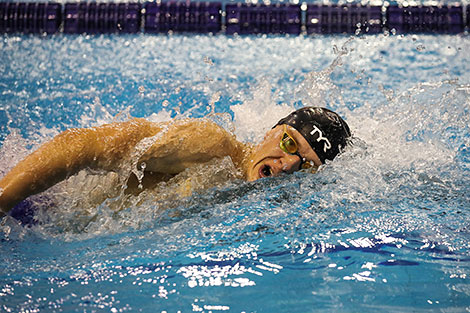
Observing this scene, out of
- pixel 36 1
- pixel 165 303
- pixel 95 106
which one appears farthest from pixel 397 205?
pixel 36 1

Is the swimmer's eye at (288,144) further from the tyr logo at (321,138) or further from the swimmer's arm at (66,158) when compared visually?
the swimmer's arm at (66,158)

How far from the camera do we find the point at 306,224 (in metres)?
2.13

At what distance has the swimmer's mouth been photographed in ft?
7.84

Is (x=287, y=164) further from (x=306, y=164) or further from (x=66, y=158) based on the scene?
(x=66, y=158)

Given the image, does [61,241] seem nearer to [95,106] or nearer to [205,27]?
[95,106]

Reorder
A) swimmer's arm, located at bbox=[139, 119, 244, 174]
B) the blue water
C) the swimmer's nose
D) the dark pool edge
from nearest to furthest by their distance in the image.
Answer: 1. the blue water
2. swimmer's arm, located at bbox=[139, 119, 244, 174]
3. the swimmer's nose
4. the dark pool edge

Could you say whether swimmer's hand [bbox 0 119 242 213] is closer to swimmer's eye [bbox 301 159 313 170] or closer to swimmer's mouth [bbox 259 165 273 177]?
swimmer's mouth [bbox 259 165 273 177]

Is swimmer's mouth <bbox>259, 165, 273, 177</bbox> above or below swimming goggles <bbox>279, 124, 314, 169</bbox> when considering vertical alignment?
below

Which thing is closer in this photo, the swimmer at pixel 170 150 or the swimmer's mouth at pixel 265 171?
the swimmer at pixel 170 150

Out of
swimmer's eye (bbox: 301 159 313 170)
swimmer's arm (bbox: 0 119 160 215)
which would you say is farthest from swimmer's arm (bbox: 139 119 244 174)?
swimmer's eye (bbox: 301 159 313 170)

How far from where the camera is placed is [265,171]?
241 centimetres

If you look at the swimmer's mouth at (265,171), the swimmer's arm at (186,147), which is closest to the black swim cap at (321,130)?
the swimmer's mouth at (265,171)

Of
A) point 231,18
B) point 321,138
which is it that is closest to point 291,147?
point 321,138

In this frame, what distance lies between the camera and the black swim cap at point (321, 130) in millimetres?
2367
